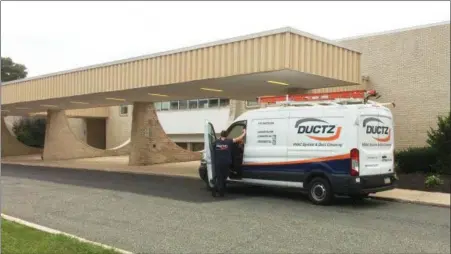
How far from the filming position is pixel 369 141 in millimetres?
9508

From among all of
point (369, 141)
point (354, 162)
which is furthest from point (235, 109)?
point (354, 162)

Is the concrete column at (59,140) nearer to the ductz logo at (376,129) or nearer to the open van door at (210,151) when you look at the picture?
the open van door at (210,151)

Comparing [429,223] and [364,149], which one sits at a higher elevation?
[364,149]

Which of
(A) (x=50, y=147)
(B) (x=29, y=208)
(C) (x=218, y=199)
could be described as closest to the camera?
(B) (x=29, y=208)

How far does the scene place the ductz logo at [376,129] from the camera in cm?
947

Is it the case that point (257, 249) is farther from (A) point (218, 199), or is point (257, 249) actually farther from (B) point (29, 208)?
(B) point (29, 208)

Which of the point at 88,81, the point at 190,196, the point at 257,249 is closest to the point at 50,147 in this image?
the point at 88,81

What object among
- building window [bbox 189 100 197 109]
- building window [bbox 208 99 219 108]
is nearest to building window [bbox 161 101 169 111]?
building window [bbox 189 100 197 109]

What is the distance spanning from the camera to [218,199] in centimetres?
1043

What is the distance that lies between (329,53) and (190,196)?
18.6ft

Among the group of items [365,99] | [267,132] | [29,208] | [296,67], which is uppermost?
[296,67]

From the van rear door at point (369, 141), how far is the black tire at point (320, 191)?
30.2 inches

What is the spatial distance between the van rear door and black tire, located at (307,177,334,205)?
0.77 m

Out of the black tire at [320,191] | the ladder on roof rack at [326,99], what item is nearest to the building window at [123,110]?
the ladder on roof rack at [326,99]
